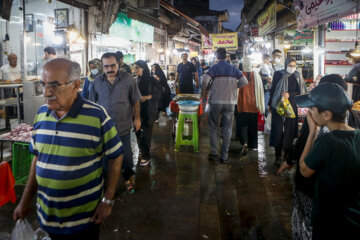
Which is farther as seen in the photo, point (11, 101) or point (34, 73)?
point (34, 73)

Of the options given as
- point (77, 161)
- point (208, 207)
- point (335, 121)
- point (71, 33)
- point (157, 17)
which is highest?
point (157, 17)

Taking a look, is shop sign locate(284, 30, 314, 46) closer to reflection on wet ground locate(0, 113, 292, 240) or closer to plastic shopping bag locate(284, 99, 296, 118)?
reflection on wet ground locate(0, 113, 292, 240)

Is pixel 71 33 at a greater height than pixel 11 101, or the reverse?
pixel 71 33

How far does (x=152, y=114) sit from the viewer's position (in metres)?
6.36

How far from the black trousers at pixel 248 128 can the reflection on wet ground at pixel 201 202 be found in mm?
601

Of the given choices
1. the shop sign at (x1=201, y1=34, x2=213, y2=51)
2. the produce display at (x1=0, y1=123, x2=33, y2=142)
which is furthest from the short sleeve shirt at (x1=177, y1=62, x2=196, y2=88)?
the shop sign at (x1=201, y1=34, x2=213, y2=51)

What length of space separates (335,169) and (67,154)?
1.84 meters

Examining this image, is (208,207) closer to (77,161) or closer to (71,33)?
(77,161)

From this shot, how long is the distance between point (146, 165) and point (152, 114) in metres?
1.09

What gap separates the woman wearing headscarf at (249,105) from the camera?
7.02 m

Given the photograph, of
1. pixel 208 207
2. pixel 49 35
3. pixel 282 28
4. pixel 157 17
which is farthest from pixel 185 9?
pixel 208 207

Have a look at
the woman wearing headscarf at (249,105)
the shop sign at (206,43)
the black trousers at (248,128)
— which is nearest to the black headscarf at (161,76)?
the woman wearing headscarf at (249,105)

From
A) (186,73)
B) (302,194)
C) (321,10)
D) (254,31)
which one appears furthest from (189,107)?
(254,31)

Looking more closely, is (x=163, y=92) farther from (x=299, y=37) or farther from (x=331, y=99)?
(x=299, y=37)
